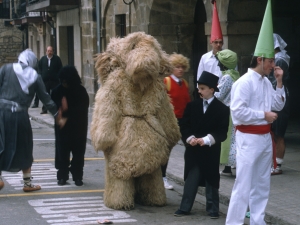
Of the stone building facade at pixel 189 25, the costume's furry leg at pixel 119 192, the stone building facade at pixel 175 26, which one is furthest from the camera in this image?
the stone building facade at pixel 189 25

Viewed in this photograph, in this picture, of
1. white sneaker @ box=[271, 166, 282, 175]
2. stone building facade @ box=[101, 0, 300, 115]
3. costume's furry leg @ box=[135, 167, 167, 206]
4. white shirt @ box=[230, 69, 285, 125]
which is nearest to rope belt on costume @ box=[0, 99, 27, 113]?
costume's furry leg @ box=[135, 167, 167, 206]

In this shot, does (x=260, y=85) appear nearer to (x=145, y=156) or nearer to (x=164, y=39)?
(x=145, y=156)

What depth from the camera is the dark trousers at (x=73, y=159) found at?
9.18 meters

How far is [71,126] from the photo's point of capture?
917 centimetres

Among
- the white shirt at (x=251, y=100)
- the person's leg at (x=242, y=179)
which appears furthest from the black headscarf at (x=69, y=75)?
the person's leg at (x=242, y=179)

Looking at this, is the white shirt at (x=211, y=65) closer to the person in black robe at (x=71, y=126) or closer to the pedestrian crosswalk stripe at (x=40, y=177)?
the person in black robe at (x=71, y=126)

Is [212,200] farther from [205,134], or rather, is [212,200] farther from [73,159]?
[73,159]

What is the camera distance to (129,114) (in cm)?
760

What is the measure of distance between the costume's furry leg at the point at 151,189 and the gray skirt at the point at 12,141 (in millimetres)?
1640

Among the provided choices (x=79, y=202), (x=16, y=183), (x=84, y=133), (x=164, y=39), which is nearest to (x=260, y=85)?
(x=79, y=202)

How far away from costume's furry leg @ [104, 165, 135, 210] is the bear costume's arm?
0.38 m

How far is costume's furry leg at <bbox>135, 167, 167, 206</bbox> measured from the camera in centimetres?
781

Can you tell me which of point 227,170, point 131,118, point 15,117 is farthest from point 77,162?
point 227,170

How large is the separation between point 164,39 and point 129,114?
8.65m
